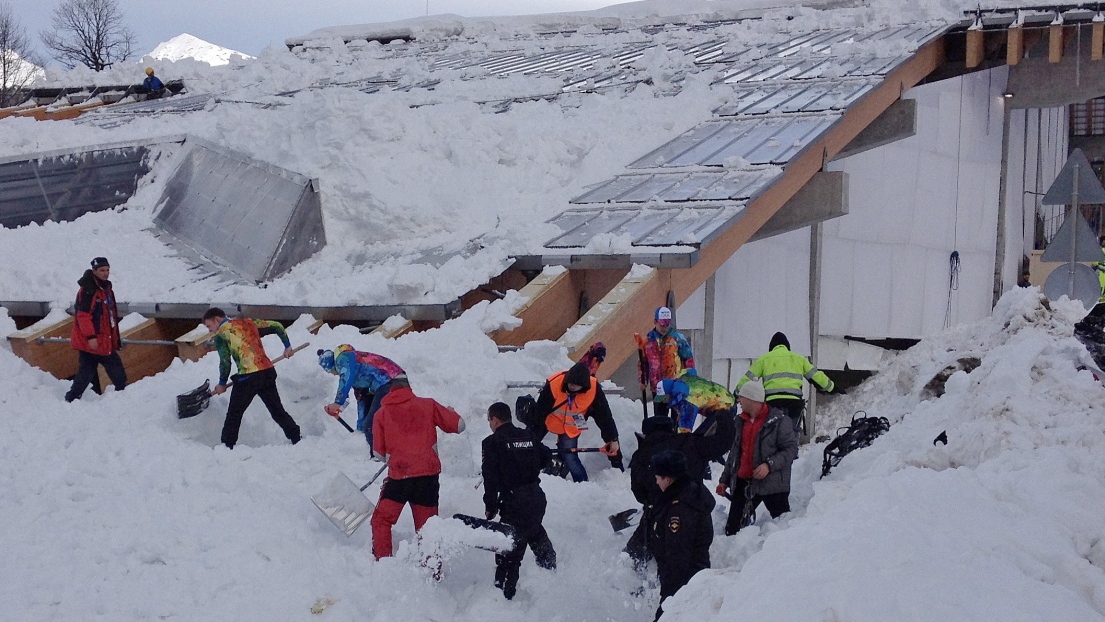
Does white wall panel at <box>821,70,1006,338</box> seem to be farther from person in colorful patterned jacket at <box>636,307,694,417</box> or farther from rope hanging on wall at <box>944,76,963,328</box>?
person in colorful patterned jacket at <box>636,307,694,417</box>

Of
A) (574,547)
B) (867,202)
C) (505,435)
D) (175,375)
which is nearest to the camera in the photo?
(505,435)

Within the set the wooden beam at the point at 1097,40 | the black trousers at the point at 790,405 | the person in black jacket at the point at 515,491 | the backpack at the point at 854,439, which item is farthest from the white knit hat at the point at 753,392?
the wooden beam at the point at 1097,40

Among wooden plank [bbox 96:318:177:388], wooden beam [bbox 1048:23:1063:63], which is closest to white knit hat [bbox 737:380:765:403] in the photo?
wooden plank [bbox 96:318:177:388]

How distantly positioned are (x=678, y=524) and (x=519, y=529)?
104 cm

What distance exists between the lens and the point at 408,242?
11680mm

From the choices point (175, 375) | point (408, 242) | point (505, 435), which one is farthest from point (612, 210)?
point (505, 435)

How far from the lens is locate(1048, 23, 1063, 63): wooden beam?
15930 millimetres

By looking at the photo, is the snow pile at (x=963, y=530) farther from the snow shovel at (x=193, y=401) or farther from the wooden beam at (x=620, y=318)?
the snow shovel at (x=193, y=401)

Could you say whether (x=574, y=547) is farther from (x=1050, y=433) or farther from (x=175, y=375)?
(x=175, y=375)

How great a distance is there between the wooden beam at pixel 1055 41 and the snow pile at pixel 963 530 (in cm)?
1018

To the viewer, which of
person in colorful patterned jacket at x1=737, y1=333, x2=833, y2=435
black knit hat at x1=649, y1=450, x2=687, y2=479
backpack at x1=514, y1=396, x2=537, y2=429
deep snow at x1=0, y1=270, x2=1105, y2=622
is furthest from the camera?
person in colorful patterned jacket at x1=737, y1=333, x2=833, y2=435

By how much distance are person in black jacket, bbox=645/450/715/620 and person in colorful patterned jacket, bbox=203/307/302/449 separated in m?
3.44

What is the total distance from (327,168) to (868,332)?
970cm

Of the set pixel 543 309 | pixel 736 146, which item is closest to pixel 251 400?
pixel 543 309
